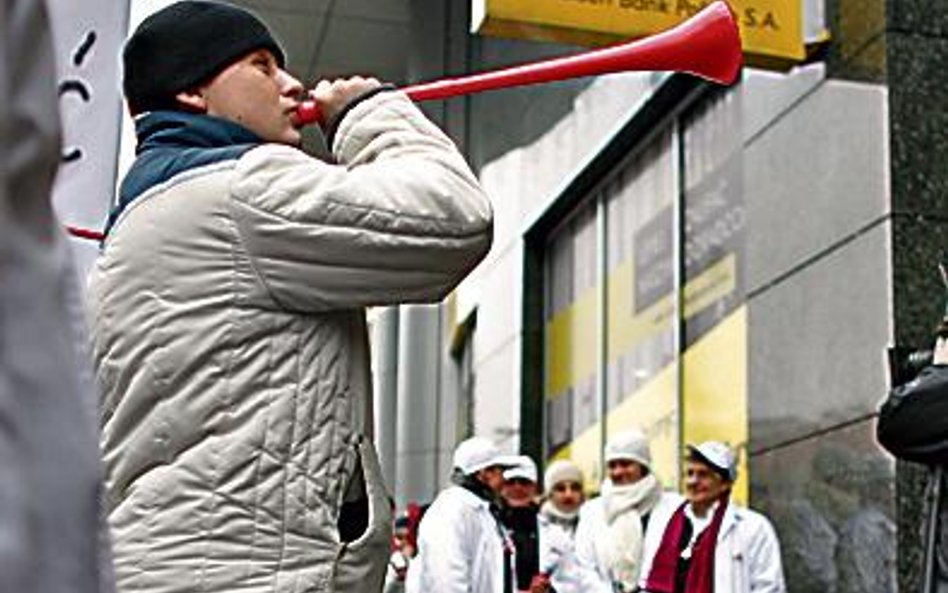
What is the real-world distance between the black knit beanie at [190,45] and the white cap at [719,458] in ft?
21.2

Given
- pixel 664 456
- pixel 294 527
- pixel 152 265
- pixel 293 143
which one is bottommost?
pixel 294 527

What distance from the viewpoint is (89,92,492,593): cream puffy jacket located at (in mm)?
2270

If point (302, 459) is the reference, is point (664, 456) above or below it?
above

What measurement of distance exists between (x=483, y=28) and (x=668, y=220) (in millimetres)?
5035

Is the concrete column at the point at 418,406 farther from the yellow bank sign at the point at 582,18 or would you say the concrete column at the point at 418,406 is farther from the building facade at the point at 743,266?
the yellow bank sign at the point at 582,18

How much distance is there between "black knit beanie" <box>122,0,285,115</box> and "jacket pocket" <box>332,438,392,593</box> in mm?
572

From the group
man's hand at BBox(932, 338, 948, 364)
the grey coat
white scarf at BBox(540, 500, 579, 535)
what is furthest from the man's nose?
white scarf at BBox(540, 500, 579, 535)

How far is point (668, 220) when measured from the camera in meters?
12.8

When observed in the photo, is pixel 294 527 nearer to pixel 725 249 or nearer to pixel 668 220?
Answer: pixel 725 249

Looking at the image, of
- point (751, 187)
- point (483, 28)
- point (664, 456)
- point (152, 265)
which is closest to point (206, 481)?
point (152, 265)

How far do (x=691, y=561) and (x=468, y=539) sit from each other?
40.4 inches

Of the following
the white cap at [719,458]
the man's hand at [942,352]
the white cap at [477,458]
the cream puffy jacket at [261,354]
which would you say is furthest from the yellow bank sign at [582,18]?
the cream puffy jacket at [261,354]

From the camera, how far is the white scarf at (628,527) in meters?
9.59

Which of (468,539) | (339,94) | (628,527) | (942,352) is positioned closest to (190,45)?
(339,94)
